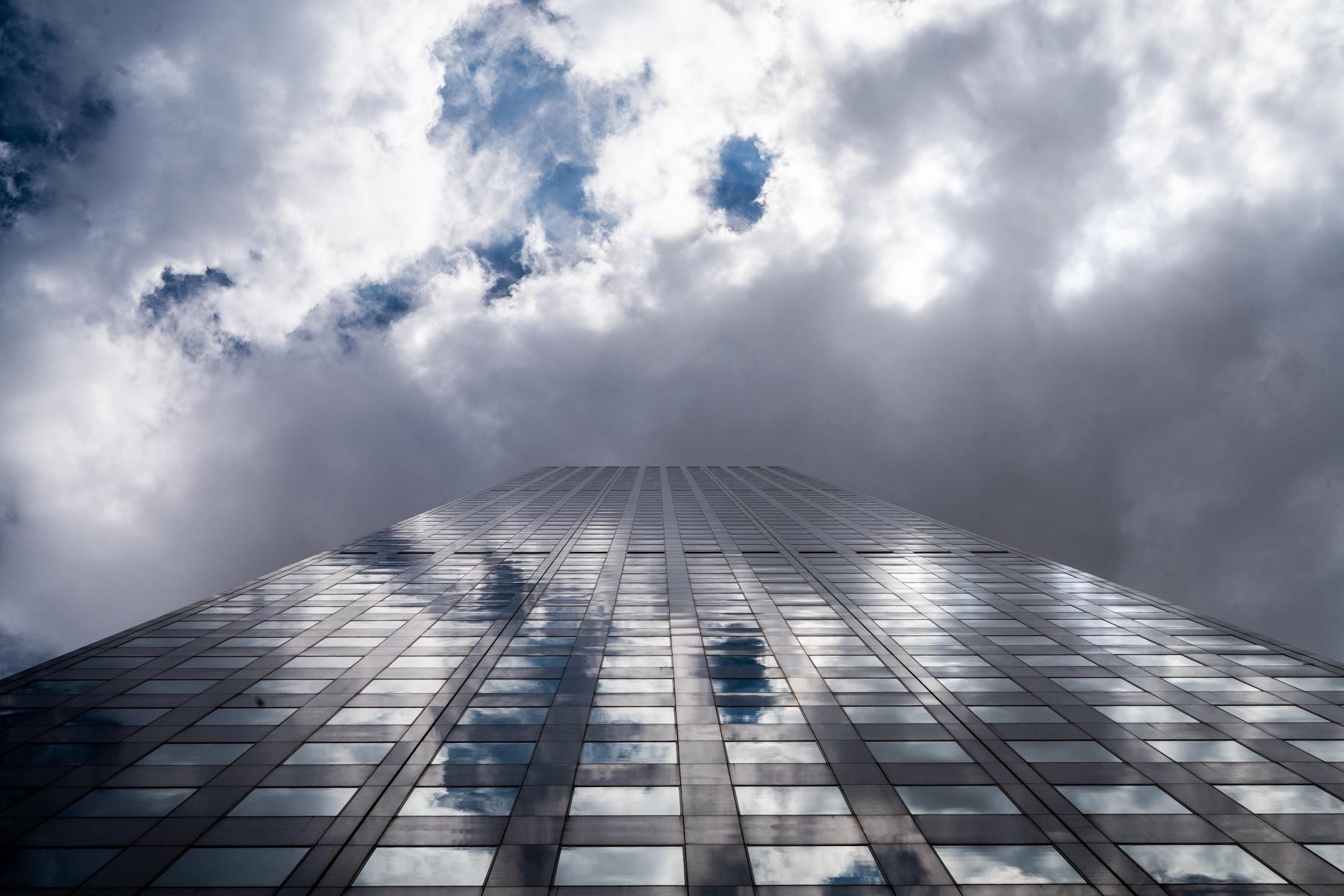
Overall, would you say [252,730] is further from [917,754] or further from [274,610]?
[917,754]

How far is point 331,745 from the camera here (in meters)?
20.7

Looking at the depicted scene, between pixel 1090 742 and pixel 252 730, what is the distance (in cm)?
3031

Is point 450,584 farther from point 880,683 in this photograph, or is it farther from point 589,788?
point 880,683

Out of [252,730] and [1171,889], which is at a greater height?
[252,730]

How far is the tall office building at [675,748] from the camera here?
51.6 feet

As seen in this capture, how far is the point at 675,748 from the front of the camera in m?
20.5

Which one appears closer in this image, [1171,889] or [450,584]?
[1171,889]

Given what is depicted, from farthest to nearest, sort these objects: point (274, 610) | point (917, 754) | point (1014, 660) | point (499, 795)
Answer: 1. point (274, 610)
2. point (1014, 660)
3. point (917, 754)
4. point (499, 795)

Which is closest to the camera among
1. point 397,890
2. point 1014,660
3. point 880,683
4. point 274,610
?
point 397,890

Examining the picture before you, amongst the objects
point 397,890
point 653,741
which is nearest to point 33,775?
point 397,890

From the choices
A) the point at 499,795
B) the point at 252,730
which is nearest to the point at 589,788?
the point at 499,795

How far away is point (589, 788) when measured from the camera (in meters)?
18.4

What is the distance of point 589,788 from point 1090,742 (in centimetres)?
1783

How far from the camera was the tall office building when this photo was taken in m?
15.7
